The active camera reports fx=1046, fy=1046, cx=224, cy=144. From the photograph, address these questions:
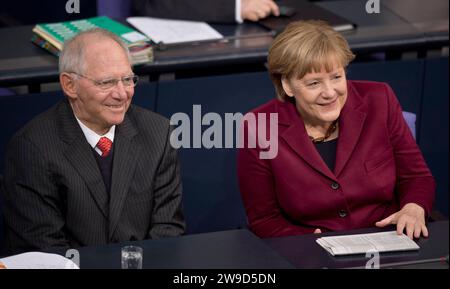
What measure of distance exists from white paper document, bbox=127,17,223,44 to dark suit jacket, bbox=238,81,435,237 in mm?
927

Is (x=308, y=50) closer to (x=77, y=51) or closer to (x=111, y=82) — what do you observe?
(x=111, y=82)

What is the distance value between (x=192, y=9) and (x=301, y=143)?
4.23 feet

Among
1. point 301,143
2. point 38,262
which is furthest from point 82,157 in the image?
point 301,143

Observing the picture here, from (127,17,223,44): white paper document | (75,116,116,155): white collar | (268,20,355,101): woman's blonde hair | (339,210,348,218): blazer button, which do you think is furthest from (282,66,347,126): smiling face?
(127,17,223,44): white paper document

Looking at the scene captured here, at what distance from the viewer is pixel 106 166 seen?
363 cm

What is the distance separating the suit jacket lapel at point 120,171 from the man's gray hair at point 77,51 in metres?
0.27

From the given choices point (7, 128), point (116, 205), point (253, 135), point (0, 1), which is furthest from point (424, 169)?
point (0, 1)

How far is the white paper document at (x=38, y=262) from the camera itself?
304 cm

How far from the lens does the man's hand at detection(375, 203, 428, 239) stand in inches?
134

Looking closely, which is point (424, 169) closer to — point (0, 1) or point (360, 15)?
point (360, 15)

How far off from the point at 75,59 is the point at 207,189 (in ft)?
4.06

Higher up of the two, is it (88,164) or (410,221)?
(88,164)

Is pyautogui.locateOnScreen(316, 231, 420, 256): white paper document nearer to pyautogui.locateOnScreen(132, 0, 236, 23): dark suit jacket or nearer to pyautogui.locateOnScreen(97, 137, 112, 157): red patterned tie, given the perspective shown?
pyautogui.locateOnScreen(97, 137, 112, 157): red patterned tie

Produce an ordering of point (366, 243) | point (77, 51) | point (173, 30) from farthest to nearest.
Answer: point (173, 30) < point (77, 51) < point (366, 243)
